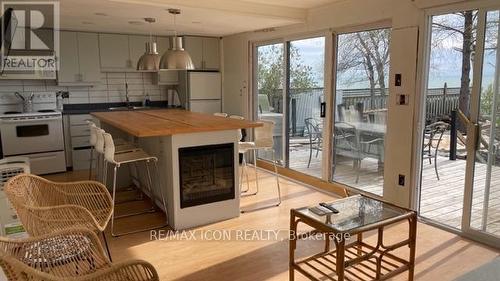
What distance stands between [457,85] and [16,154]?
546cm

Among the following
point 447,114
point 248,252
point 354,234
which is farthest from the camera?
point 447,114

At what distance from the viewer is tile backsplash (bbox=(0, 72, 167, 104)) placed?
554cm

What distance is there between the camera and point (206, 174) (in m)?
3.52

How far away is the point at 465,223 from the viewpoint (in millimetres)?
3223

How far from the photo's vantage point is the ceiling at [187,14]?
12.1ft

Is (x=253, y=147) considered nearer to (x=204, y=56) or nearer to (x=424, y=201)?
(x=424, y=201)

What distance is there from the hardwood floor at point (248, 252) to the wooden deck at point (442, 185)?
0.75 ft

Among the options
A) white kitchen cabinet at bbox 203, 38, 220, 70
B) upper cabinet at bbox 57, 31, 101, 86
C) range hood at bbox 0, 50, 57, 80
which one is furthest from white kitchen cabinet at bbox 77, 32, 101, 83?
white kitchen cabinet at bbox 203, 38, 220, 70

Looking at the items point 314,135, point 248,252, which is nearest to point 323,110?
point 314,135

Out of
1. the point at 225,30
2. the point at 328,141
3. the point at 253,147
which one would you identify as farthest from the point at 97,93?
the point at 328,141

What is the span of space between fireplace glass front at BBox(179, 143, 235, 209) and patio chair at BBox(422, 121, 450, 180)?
6.18ft

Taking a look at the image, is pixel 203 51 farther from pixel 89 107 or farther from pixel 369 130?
pixel 369 130

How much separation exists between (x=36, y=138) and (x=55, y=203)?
3.33 m

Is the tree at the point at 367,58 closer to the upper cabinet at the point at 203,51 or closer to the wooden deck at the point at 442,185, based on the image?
the wooden deck at the point at 442,185
